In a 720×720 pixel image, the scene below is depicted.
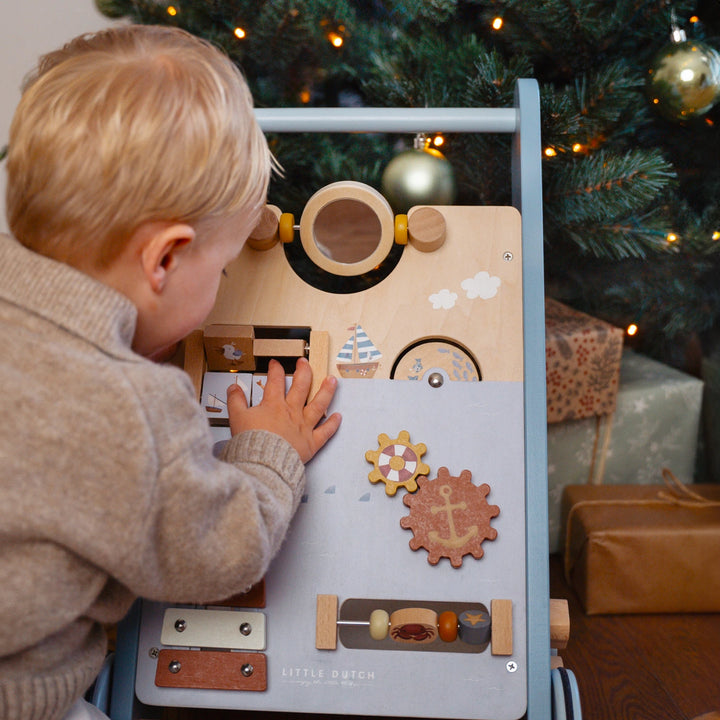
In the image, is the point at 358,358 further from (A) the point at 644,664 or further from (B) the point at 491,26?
(A) the point at 644,664

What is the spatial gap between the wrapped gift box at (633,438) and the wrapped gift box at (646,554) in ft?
0.30

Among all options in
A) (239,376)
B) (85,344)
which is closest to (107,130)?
(85,344)

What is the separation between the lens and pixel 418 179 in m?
0.91

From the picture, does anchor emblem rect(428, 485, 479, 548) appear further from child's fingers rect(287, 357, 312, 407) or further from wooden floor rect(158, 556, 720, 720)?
wooden floor rect(158, 556, 720, 720)

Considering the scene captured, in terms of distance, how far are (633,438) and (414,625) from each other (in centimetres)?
70

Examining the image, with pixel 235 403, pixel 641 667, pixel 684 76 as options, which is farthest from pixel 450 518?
pixel 684 76

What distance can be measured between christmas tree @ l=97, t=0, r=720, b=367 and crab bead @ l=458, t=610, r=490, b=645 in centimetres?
51

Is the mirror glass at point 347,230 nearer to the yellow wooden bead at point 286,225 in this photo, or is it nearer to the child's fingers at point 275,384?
the yellow wooden bead at point 286,225

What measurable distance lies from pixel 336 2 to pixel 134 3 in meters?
0.26

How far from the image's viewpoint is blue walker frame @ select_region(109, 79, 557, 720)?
2.25 ft

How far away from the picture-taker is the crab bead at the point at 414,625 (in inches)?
27.1

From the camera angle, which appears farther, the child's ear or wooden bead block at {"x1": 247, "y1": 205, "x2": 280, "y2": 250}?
wooden bead block at {"x1": 247, "y1": 205, "x2": 280, "y2": 250}

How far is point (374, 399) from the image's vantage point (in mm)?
731

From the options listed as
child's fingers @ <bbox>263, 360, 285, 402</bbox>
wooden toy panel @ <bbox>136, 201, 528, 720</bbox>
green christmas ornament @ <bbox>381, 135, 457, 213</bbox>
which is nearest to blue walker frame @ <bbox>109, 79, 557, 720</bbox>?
wooden toy panel @ <bbox>136, 201, 528, 720</bbox>
